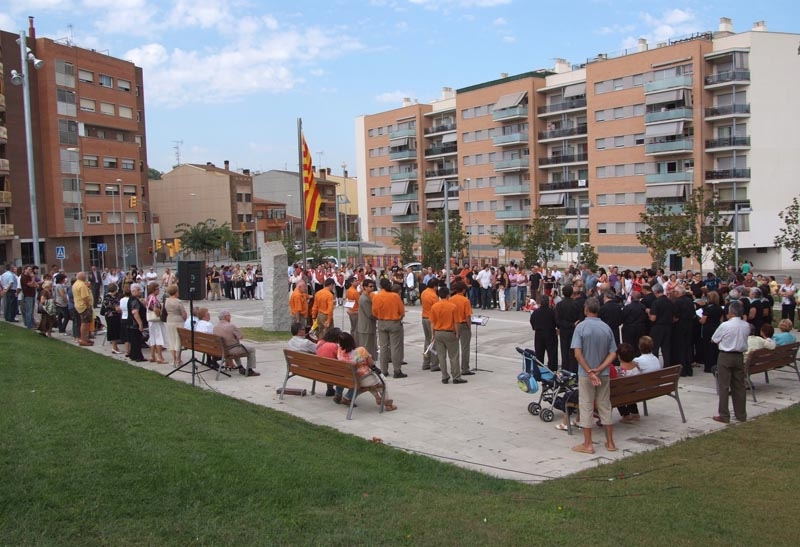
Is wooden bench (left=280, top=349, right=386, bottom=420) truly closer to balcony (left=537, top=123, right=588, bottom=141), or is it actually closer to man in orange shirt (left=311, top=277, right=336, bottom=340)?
man in orange shirt (left=311, top=277, right=336, bottom=340)

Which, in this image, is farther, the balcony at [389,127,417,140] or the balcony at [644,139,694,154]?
the balcony at [389,127,417,140]

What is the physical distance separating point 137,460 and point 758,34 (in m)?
59.7

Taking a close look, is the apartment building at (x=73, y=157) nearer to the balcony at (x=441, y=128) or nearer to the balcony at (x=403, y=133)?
the balcony at (x=403, y=133)

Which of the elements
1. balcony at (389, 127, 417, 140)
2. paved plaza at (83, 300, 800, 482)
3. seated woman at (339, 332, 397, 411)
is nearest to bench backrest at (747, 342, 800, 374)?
paved plaza at (83, 300, 800, 482)

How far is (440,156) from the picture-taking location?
80.5 m

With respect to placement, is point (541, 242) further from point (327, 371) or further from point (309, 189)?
point (327, 371)

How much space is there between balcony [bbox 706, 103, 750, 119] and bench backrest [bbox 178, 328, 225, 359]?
52161 mm

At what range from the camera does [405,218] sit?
3324 inches

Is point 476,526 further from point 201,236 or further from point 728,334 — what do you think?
point 201,236

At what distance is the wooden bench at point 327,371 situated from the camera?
10.1 meters

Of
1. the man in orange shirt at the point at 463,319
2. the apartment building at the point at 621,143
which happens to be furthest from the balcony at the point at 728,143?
the man in orange shirt at the point at 463,319

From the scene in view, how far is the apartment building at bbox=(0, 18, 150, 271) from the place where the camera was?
59031 millimetres

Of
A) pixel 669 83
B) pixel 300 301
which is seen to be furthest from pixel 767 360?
pixel 669 83

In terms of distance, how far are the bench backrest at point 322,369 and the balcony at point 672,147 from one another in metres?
52.6
